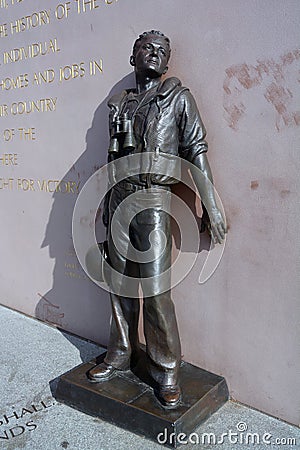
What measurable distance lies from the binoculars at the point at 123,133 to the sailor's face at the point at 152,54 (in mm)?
332

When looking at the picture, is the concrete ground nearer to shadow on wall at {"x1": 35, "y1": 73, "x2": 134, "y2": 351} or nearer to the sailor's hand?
shadow on wall at {"x1": 35, "y1": 73, "x2": 134, "y2": 351}

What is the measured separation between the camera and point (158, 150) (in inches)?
120

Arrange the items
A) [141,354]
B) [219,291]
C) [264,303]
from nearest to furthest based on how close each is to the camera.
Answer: [264,303] → [219,291] → [141,354]

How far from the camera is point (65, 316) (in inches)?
180

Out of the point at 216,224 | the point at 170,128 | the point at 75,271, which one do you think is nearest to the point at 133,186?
the point at 170,128

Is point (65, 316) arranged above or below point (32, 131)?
below

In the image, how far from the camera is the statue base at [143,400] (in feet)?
9.52

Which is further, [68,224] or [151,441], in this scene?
[68,224]

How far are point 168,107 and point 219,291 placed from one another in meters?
1.29


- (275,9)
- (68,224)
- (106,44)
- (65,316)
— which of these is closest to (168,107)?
(275,9)

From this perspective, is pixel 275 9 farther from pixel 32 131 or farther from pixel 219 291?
pixel 32 131

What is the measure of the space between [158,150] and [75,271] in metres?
1.77

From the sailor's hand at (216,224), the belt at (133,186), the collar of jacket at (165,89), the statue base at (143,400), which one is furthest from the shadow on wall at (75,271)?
the sailor's hand at (216,224)

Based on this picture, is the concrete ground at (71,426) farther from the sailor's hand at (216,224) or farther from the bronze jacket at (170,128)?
the bronze jacket at (170,128)
